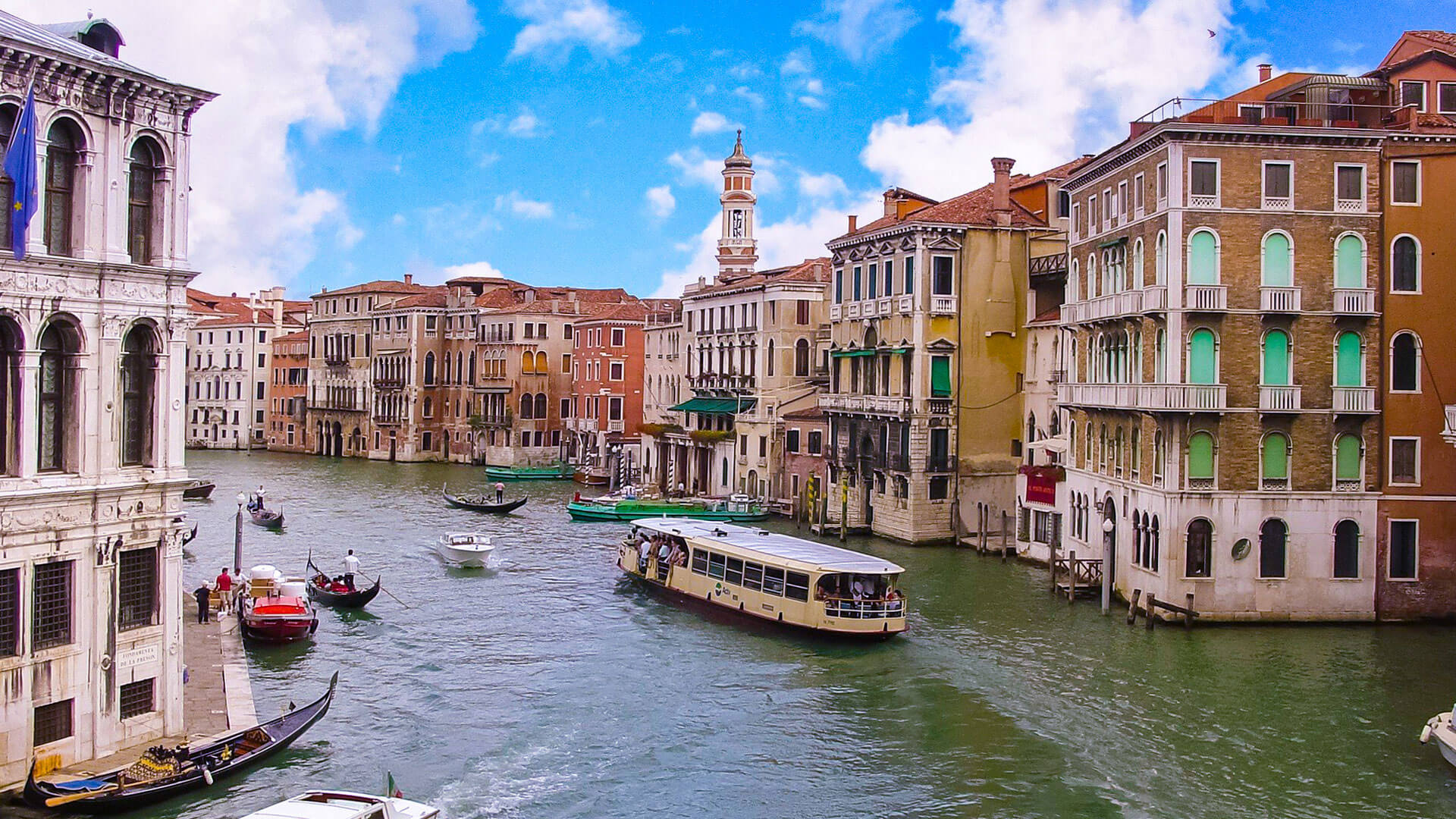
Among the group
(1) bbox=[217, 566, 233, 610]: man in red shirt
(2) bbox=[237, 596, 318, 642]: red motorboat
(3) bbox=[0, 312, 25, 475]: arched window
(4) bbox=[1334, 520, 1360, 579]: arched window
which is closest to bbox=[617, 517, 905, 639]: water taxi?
(2) bbox=[237, 596, 318, 642]: red motorboat

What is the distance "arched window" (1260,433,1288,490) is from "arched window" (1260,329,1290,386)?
109 centimetres

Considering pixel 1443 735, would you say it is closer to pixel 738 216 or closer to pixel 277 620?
pixel 277 620

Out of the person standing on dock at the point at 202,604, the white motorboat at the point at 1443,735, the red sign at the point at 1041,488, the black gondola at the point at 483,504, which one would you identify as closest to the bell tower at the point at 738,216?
the black gondola at the point at 483,504

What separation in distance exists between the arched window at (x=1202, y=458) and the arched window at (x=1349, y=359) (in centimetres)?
283

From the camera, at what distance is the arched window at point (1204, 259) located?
1075 inches

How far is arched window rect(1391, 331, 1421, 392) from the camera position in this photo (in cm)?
2731

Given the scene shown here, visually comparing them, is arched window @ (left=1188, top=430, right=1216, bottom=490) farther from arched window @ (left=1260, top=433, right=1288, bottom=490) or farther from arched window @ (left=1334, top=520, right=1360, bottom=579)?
arched window @ (left=1334, top=520, right=1360, bottom=579)

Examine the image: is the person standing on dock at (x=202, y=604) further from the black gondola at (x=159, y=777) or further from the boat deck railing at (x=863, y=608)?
the boat deck railing at (x=863, y=608)

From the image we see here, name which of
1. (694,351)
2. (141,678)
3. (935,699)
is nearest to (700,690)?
(935,699)

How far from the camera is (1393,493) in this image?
89.6 feet

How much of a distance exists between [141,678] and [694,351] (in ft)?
143

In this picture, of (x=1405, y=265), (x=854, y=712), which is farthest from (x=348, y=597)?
(x=1405, y=265)

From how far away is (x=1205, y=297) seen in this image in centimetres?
2720

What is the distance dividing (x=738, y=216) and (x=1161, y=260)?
155 feet
